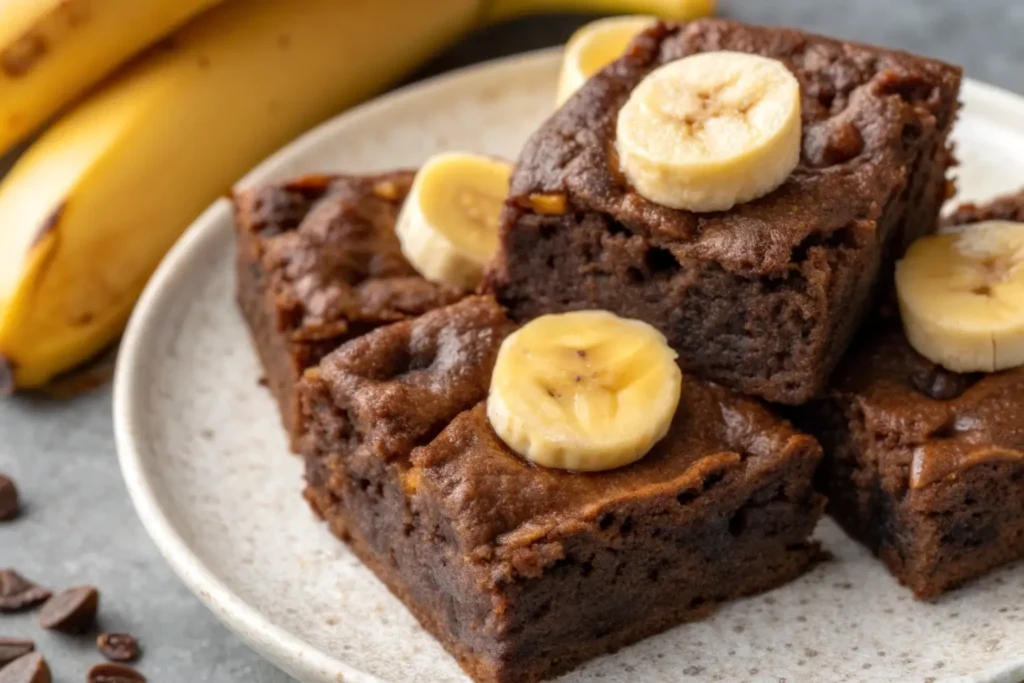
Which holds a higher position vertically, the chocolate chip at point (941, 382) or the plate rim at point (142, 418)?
the plate rim at point (142, 418)

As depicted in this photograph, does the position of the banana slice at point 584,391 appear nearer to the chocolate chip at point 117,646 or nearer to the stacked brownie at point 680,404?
the stacked brownie at point 680,404

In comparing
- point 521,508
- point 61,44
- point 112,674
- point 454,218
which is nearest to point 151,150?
point 61,44

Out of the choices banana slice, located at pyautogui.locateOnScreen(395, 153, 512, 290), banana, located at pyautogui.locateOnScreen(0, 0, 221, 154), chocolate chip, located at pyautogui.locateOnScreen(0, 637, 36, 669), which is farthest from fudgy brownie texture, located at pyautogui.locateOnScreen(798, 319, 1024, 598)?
banana, located at pyautogui.locateOnScreen(0, 0, 221, 154)

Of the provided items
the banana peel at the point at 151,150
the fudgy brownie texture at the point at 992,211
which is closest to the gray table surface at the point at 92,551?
the banana peel at the point at 151,150

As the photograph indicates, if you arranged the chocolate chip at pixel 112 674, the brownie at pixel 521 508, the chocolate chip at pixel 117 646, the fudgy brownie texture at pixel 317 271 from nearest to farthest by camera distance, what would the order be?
the brownie at pixel 521 508 → the chocolate chip at pixel 112 674 → the chocolate chip at pixel 117 646 → the fudgy brownie texture at pixel 317 271

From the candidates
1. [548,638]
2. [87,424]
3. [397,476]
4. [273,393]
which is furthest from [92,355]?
[548,638]

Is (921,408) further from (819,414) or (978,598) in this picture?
(978,598)
